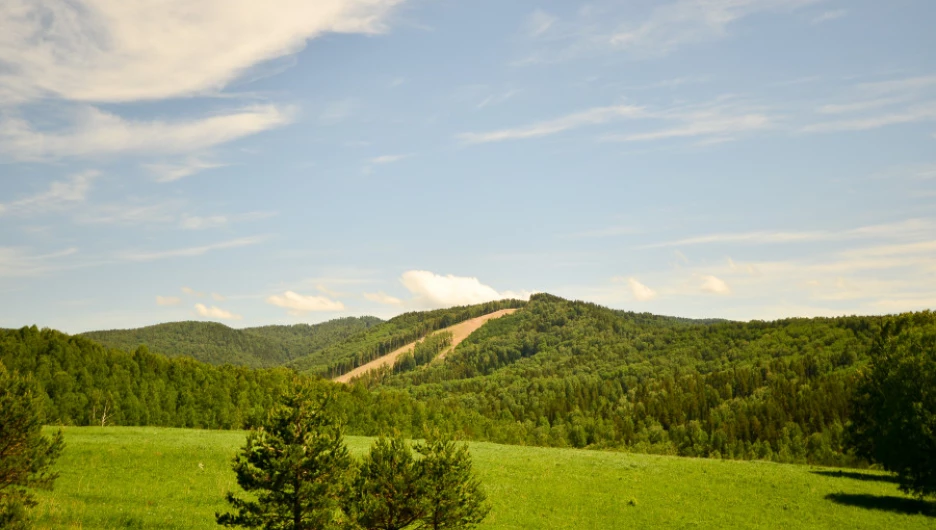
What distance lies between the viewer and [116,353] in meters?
122

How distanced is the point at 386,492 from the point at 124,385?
107959 millimetres

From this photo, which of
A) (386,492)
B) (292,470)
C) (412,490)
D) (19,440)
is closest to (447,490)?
(412,490)

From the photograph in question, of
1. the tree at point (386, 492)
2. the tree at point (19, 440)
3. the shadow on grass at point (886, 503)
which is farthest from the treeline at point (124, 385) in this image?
the shadow on grass at point (886, 503)

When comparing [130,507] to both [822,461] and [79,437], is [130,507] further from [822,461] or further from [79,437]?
[822,461]

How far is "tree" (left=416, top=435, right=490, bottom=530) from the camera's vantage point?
24328mm

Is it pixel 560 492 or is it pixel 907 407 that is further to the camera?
pixel 560 492

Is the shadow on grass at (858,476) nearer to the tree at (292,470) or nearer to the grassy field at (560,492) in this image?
the grassy field at (560,492)

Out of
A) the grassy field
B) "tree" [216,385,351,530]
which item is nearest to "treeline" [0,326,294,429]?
the grassy field

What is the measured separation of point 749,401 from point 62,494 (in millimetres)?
182091

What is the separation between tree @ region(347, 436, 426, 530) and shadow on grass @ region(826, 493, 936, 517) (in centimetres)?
3655

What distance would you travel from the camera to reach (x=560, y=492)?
4569 cm

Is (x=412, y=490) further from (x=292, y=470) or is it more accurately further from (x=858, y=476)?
(x=858, y=476)

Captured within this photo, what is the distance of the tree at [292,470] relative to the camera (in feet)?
75.9

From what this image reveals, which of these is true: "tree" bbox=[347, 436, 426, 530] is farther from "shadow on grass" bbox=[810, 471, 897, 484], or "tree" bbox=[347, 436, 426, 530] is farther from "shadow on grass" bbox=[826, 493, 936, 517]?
"shadow on grass" bbox=[810, 471, 897, 484]
